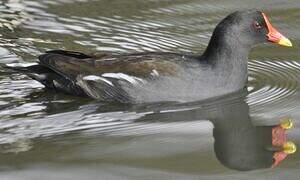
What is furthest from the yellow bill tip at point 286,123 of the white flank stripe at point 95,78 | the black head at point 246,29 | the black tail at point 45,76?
the black tail at point 45,76

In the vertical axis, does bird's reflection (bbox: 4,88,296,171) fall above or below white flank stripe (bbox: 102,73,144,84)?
below

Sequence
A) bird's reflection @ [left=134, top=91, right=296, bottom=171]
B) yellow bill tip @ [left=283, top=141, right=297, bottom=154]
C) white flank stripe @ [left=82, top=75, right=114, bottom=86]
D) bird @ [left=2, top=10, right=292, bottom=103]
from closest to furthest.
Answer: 1. bird's reflection @ [left=134, top=91, right=296, bottom=171]
2. yellow bill tip @ [left=283, top=141, right=297, bottom=154]
3. bird @ [left=2, top=10, right=292, bottom=103]
4. white flank stripe @ [left=82, top=75, right=114, bottom=86]

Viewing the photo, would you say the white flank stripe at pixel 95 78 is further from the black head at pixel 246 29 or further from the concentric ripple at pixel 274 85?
the concentric ripple at pixel 274 85

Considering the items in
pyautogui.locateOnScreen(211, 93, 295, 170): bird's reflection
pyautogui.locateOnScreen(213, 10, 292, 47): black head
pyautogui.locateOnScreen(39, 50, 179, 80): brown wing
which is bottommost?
pyautogui.locateOnScreen(211, 93, 295, 170): bird's reflection

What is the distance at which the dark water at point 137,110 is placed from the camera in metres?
6.04

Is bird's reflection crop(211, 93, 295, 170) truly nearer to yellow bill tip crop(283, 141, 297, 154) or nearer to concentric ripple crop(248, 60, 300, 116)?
yellow bill tip crop(283, 141, 297, 154)

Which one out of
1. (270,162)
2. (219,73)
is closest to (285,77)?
(219,73)

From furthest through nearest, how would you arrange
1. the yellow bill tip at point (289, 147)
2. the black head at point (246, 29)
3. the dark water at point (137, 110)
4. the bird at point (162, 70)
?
the black head at point (246, 29) → the bird at point (162, 70) → the yellow bill tip at point (289, 147) → the dark water at point (137, 110)

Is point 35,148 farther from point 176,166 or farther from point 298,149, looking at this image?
point 298,149

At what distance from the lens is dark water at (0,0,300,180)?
238 inches

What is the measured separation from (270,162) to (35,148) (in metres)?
1.75

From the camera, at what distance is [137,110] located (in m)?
7.34

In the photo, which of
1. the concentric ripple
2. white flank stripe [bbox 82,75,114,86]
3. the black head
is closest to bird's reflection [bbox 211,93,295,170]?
the concentric ripple

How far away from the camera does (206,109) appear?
737 cm
